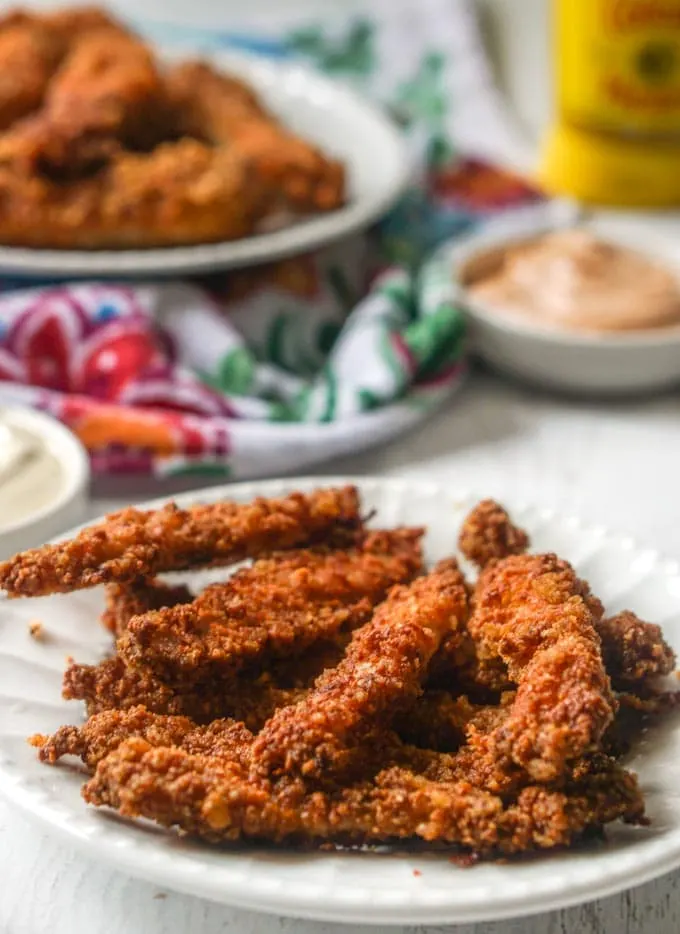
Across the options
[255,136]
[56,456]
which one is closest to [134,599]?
[56,456]

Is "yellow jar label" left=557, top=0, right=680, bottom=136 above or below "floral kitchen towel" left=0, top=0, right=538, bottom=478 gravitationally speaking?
above

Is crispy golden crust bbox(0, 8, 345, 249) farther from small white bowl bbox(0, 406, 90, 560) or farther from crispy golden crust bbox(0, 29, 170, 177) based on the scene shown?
small white bowl bbox(0, 406, 90, 560)

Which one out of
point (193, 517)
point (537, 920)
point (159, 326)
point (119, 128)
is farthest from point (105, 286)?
point (537, 920)

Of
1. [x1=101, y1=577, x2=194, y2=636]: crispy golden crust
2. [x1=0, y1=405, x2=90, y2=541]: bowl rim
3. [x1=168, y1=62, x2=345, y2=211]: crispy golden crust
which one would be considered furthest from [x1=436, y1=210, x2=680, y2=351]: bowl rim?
[x1=101, y1=577, x2=194, y2=636]: crispy golden crust

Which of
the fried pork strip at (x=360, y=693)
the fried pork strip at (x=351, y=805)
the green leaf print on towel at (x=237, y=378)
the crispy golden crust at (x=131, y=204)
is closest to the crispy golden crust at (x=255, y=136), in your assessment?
the crispy golden crust at (x=131, y=204)

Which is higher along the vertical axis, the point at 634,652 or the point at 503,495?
the point at 634,652

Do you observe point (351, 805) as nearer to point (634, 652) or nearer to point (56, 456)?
point (634, 652)
